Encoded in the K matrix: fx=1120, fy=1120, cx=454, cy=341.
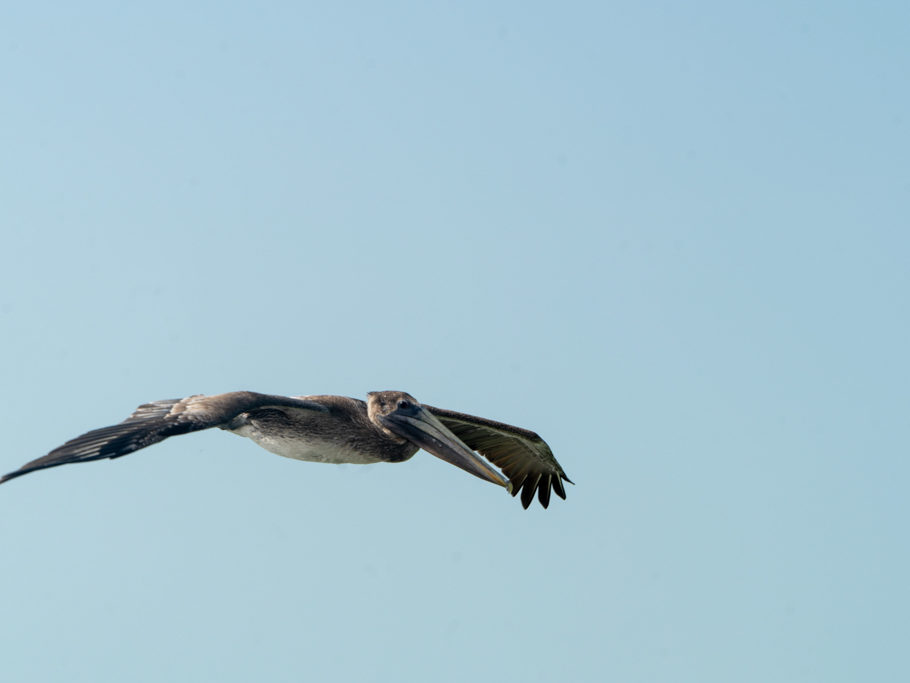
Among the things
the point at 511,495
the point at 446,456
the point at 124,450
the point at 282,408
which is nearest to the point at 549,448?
the point at 511,495

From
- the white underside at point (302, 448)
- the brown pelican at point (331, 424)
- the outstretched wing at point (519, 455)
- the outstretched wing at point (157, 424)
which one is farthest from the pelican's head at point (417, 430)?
the outstretched wing at point (519, 455)

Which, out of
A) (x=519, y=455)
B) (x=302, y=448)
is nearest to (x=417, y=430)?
(x=302, y=448)

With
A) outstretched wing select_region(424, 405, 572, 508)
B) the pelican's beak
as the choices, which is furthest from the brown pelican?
outstretched wing select_region(424, 405, 572, 508)

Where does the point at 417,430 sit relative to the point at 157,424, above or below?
above

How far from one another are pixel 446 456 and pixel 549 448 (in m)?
3.82

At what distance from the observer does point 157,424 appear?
42.0ft

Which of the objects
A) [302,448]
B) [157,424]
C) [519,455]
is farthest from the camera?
[519,455]

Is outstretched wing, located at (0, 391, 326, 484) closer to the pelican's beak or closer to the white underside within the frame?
the white underside

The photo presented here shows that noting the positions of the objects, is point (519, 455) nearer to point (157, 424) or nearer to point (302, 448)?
point (302, 448)

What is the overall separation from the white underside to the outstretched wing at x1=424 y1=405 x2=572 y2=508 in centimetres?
294

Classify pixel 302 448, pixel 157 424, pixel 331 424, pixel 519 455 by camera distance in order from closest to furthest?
pixel 157 424 < pixel 302 448 < pixel 331 424 < pixel 519 455

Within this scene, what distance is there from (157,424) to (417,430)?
148 inches

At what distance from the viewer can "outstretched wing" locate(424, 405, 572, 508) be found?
18.2 m

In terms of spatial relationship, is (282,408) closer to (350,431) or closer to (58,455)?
(350,431)
